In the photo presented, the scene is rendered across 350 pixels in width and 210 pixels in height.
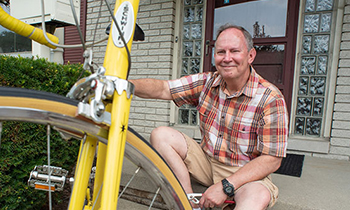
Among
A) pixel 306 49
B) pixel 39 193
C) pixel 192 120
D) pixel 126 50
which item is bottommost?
pixel 39 193

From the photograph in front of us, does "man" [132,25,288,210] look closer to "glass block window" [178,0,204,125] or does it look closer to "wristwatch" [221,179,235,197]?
"wristwatch" [221,179,235,197]

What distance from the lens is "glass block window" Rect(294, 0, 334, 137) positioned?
8.93 ft

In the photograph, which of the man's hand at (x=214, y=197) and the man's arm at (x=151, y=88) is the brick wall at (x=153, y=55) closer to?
the man's arm at (x=151, y=88)

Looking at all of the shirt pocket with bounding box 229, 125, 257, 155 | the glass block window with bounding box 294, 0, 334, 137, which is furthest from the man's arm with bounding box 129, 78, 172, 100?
the glass block window with bounding box 294, 0, 334, 137

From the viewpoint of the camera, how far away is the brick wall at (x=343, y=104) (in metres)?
2.54

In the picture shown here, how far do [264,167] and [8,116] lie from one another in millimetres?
1150

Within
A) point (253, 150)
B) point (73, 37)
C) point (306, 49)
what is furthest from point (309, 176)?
point (73, 37)

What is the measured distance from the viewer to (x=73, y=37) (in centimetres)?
442

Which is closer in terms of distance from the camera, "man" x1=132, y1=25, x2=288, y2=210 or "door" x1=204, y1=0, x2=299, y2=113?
"man" x1=132, y1=25, x2=288, y2=210

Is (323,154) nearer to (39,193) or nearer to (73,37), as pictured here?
(39,193)

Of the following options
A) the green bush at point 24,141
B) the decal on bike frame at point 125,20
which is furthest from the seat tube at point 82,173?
the green bush at point 24,141

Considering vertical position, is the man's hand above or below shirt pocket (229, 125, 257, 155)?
below

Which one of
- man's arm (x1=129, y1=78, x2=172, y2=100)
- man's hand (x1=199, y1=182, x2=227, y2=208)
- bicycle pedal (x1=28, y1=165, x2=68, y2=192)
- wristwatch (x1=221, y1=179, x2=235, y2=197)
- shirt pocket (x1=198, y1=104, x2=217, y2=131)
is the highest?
man's arm (x1=129, y1=78, x2=172, y2=100)

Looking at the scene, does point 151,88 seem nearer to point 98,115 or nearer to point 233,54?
point 233,54
